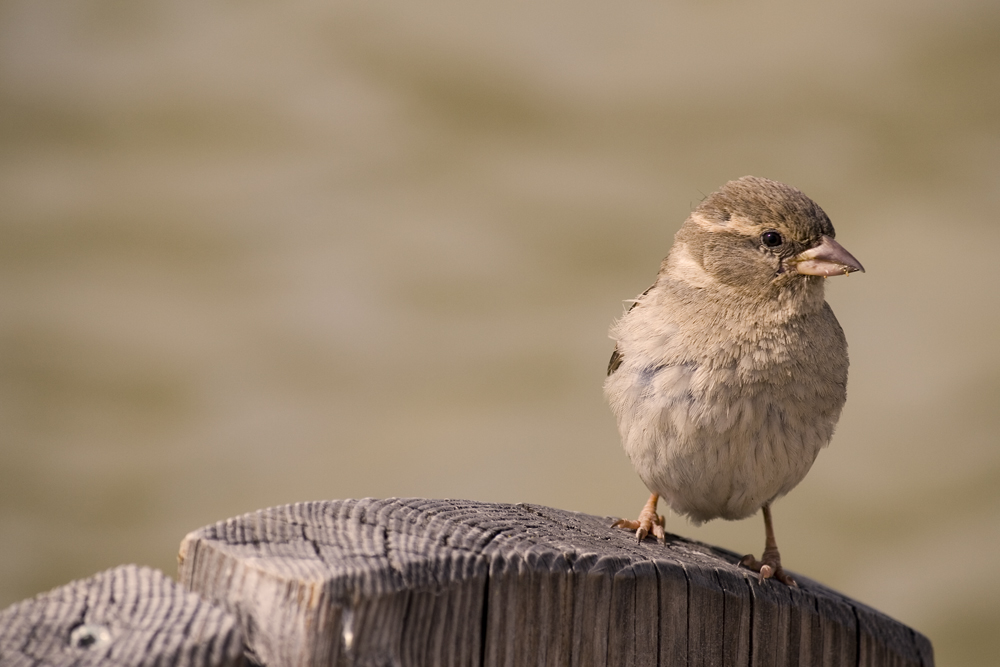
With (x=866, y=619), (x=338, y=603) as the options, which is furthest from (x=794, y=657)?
(x=338, y=603)

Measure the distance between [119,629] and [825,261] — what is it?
2.10m

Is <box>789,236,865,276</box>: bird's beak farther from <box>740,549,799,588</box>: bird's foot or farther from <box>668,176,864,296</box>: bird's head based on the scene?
<box>740,549,799,588</box>: bird's foot

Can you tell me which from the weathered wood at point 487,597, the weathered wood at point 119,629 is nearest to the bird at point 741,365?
the weathered wood at point 487,597

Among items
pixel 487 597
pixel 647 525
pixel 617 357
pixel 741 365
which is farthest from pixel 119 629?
pixel 617 357

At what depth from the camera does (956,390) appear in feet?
15.5

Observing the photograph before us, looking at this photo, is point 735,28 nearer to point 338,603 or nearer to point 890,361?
point 890,361

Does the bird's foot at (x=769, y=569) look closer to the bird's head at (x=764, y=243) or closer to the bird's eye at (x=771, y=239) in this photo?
the bird's head at (x=764, y=243)

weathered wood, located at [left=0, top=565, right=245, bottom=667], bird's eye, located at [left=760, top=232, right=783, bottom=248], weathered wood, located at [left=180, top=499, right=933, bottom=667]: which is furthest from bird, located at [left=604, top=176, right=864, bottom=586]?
weathered wood, located at [left=0, top=565, right=245, bottom=667]

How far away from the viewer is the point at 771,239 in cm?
284

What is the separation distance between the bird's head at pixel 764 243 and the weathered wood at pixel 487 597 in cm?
99

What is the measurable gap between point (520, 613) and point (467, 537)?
0.16 m

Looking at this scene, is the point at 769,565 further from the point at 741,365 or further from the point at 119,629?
the point at 119,629

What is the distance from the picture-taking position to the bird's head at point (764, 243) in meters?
2.79

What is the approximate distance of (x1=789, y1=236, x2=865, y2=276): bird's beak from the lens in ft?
8.85
